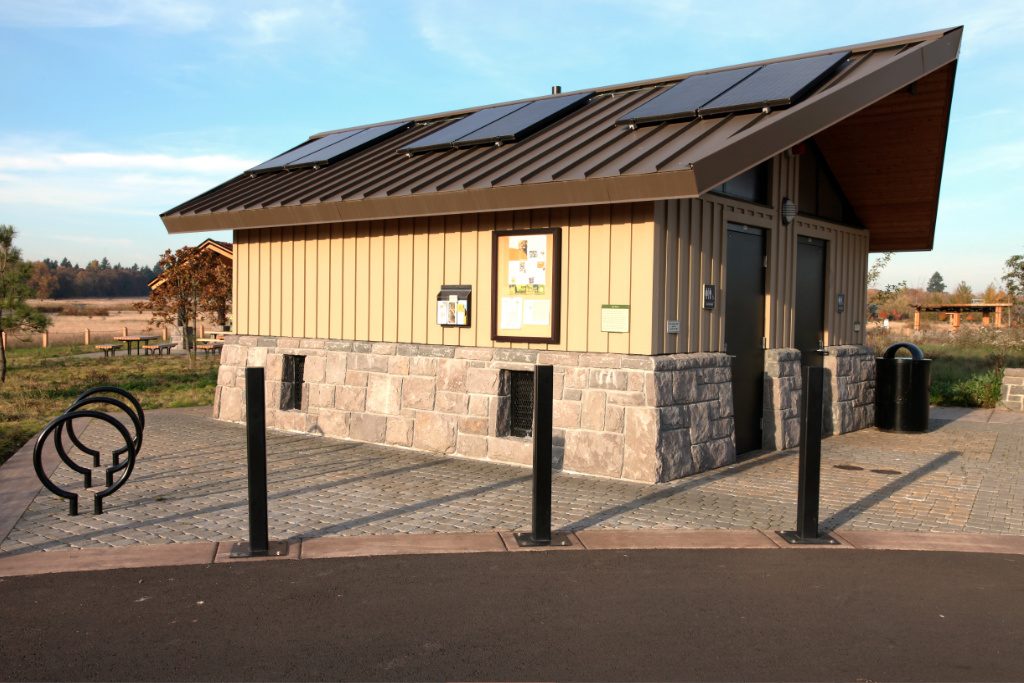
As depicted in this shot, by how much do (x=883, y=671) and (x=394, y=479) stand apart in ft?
17.5

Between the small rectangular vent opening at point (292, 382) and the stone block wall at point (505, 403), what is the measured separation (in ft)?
0.26

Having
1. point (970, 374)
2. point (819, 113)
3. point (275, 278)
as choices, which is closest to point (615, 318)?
point (819, 113)

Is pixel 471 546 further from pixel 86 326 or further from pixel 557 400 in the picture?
pixel 86 326

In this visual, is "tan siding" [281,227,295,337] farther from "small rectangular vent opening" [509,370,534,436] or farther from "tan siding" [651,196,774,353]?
"tan siding" [651,196,774,353]

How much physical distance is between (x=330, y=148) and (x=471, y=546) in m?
9.02

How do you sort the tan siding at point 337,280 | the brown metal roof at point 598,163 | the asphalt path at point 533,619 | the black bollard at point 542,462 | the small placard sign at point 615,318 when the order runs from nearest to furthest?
1. the asphalt path at point 533,619
2. the black bollard at point 542,462
3. the brown metal roof at point 598,163
4. the small placard sign at point 615,318
5. the tan siding at point 337,280

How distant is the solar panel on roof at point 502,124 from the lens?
10.7 metres

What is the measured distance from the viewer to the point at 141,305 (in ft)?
92.8

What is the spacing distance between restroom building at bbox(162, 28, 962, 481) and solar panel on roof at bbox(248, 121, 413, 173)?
0.09 m

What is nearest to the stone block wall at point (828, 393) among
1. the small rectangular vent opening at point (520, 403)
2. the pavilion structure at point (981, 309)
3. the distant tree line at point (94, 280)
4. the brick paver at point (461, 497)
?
the brick paver at point (461, 497)

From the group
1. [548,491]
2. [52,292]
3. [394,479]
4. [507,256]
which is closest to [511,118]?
[507,256]

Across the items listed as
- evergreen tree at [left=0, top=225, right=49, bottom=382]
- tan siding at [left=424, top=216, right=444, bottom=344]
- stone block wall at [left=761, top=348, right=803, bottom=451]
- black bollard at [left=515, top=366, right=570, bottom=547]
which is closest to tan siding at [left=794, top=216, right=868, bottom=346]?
stone block wall at [left=761, top=348, right=803, bottom=451]

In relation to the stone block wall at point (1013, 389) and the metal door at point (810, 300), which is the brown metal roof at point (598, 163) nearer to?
the metal door at point (810, 300)

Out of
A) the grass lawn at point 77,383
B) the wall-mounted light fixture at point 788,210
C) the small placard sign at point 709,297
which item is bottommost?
the grass lawn at point 77,383
